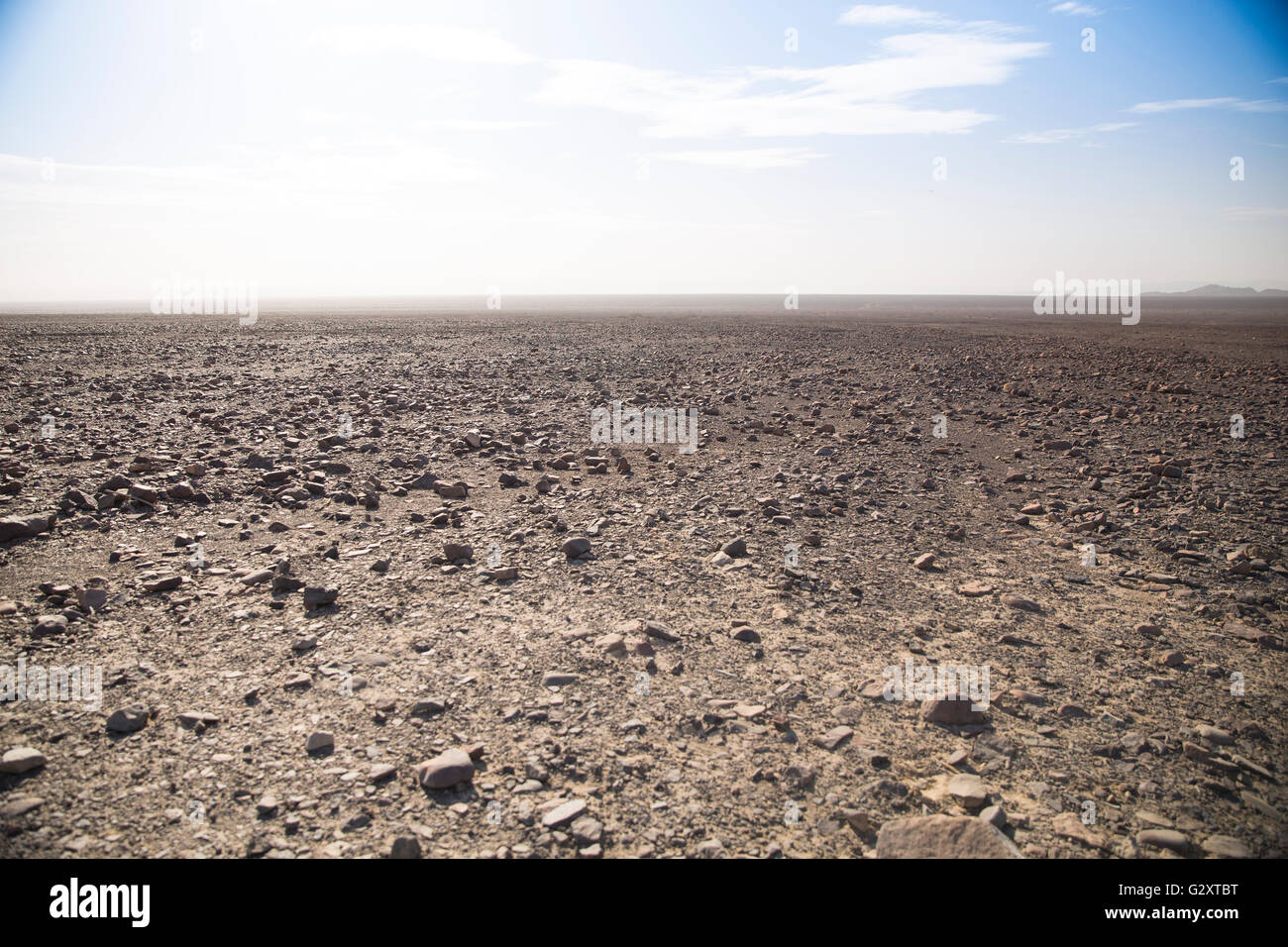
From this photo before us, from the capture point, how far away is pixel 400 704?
407 centimetres

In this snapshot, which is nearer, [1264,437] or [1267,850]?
[1267,850]

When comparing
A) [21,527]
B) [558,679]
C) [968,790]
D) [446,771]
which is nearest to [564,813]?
[446,771]

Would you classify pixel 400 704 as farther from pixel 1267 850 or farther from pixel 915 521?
pixel 915 521

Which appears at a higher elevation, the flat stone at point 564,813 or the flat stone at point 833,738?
the flat stone at point 833,738

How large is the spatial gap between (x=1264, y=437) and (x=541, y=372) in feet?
49.0

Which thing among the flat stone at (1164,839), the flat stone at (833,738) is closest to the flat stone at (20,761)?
the flat stone at (833,738)

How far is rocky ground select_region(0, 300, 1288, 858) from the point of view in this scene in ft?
10.7

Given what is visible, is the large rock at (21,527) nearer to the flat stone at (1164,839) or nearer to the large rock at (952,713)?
the large rock at (952,713)

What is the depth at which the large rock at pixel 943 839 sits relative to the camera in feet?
9.84

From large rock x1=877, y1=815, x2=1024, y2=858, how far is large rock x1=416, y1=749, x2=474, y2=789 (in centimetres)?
193

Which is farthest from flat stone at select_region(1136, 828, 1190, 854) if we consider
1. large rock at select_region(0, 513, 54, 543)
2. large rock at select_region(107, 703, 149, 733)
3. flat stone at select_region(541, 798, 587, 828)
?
large rock at select_region(0, 513, 54, 543)

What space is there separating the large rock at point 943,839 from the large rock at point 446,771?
1.93 m
